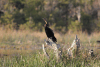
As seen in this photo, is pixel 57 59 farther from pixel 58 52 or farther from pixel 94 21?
pixel 94 21

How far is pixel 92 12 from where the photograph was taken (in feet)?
90.0

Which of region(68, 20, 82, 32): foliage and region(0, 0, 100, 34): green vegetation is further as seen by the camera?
region(68, 20, 82, 32): foliage

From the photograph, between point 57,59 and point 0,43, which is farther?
point 0,43

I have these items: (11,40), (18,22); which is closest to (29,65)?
(11,40)

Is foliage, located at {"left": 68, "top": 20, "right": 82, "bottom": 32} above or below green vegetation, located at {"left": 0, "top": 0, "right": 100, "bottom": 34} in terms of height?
below

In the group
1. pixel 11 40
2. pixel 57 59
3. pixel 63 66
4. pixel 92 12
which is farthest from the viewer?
pixel 92 12

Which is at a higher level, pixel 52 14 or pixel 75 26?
pixel 52 14

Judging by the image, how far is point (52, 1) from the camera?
26062mm

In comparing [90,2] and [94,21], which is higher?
[90,2]

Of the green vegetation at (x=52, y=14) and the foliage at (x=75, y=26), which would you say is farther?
A: the foliage at (x=75, y=26)

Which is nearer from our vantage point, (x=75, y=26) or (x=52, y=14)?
(x=75, y=26)

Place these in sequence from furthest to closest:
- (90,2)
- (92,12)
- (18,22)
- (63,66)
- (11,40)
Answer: (92,12) → (90,2) → (18,22) → (11,40) → (63,66)

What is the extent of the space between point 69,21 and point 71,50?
1869 cm

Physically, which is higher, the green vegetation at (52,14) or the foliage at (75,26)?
the green vegetation at (52,14)
